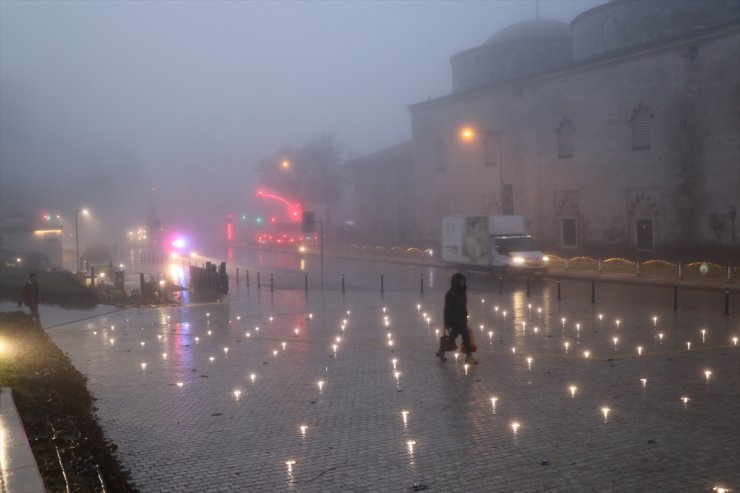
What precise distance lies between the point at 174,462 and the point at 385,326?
992 cm

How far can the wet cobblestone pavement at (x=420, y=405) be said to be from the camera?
6.59m

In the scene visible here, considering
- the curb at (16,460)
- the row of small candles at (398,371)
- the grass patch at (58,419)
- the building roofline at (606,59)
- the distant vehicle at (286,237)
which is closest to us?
the curb at (16,460)

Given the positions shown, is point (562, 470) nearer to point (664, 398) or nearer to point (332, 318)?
point (664, 398)

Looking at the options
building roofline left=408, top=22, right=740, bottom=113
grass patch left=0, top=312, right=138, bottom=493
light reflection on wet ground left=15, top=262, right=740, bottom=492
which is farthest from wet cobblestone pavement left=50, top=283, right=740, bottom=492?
building roofline left=408, top=22, right=740, bottom=113

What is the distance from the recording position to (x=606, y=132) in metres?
43.6

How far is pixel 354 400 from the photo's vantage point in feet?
31.0

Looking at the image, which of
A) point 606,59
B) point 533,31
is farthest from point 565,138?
point 533,31

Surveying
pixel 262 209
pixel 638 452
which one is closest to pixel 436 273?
pixel 638 452

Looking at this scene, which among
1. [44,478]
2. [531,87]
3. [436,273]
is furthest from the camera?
[531,87]

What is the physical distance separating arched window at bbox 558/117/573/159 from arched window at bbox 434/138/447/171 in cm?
1248

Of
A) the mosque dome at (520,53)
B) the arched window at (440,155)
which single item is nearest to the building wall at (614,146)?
the arched window at (440,155)

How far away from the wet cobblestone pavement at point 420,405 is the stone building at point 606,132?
2511 cm

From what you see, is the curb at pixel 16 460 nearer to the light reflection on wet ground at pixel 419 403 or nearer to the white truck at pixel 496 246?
the light reflection on wet ground at pixel 419 403

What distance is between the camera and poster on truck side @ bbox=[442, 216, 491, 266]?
3158 cm
